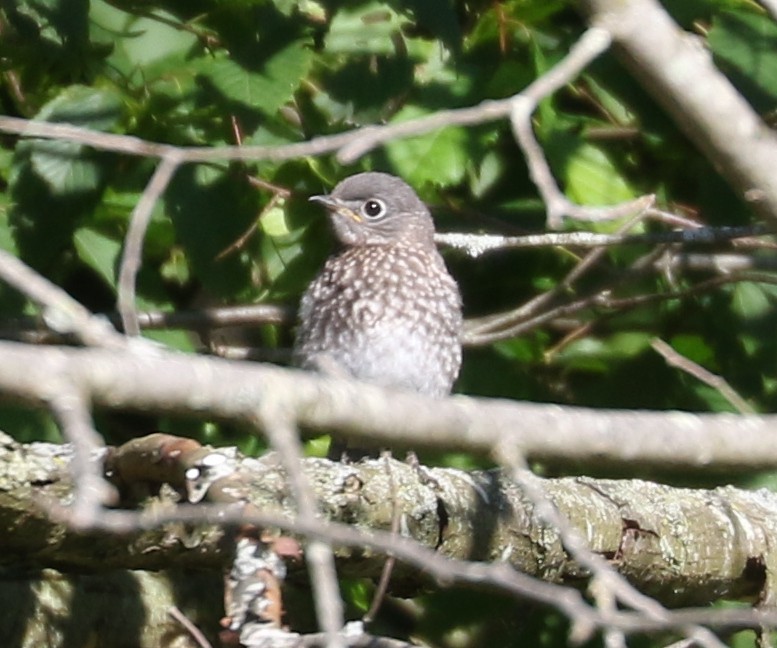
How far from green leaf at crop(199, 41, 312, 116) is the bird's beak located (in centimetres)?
55

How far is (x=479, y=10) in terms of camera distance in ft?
14.3

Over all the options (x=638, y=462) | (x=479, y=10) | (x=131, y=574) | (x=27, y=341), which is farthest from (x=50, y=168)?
(x=638, y=462)

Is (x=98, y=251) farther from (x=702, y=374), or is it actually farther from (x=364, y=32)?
(x=702, y=374)

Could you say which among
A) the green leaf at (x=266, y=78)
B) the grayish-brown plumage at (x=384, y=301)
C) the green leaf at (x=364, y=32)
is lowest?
the grayish-brown plumage at (x=384, y=301)

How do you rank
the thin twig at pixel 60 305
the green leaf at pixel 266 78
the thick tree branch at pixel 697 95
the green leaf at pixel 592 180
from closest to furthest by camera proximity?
the thin twig at pixel 60 305
the thick tree branch at pixel 697 95
the green leaf at pixel 266 78
the green leaf at pixel 592 180

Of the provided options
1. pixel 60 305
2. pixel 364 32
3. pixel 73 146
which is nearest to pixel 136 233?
pixel 60 305

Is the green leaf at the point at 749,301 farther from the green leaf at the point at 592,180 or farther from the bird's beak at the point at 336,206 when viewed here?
the bird's beak at the point at 336,206

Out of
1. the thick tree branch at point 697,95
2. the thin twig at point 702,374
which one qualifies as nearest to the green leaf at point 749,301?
the thin twig at point 702,374

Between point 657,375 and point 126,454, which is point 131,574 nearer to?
point 126,454

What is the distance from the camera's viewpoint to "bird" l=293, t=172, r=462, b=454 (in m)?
4.74

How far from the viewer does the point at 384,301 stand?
5.05 meters

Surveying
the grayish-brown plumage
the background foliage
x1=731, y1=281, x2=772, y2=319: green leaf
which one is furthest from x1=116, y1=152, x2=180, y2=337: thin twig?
x1=731, y1=281, x2=772, y2=319: green leaf

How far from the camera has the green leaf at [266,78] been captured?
12.0 ft

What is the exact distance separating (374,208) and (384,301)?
0.32m
